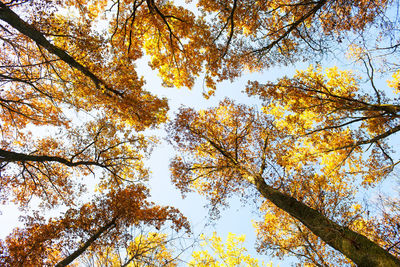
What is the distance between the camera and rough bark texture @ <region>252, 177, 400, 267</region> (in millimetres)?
3006

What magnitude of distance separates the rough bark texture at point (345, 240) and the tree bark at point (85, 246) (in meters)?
6.19

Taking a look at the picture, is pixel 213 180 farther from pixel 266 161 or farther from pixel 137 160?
pixel 137 160

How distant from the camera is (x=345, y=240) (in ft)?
11.1

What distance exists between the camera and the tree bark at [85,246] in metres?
5.38

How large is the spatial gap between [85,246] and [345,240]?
733 cm

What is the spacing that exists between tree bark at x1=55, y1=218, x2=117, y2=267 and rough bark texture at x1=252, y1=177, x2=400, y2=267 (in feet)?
20.3

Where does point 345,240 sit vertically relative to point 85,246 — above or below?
below

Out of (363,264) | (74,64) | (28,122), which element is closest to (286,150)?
(363,264)

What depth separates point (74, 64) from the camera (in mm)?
5016

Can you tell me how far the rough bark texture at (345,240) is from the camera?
301 cm

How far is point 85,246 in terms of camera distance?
5984mm

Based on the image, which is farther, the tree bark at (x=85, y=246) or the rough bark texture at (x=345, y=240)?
the tree bark at (x=85, y=246)

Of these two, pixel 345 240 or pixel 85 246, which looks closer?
pixel 345 240

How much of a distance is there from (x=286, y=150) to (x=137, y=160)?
6.73m
